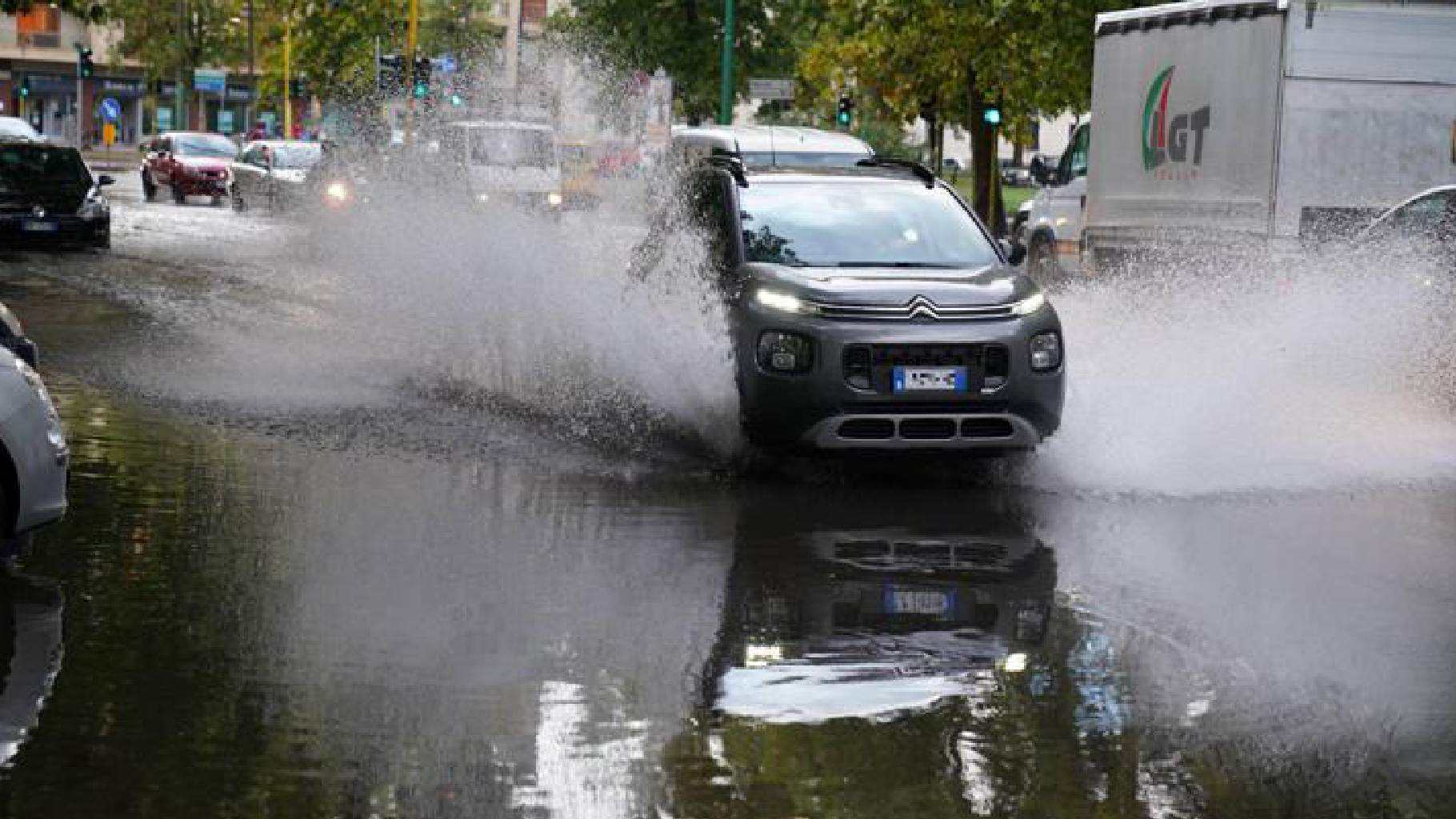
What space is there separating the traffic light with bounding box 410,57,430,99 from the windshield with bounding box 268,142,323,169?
753 centimetres

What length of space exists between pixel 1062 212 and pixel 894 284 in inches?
645

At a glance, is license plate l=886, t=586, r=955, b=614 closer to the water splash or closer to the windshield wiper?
the water splash

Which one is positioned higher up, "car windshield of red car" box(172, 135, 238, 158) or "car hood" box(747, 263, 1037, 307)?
"car hood" box(747, 263, 1037, 307)

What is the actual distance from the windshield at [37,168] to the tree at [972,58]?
12105mm

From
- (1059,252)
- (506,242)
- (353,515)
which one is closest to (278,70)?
(1059,252)

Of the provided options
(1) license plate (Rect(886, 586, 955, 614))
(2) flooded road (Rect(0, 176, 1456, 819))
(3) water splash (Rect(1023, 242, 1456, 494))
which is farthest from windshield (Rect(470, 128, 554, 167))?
(1) license plate (Rect(886, 586, 955, 614))

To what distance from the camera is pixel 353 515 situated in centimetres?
994

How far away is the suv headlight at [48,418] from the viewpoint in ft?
27.1

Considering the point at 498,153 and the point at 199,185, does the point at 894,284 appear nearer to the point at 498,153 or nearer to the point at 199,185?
the point at 498,153

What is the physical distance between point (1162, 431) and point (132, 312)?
38.1 feet

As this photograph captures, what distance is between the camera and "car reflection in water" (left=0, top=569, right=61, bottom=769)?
6.14 meters

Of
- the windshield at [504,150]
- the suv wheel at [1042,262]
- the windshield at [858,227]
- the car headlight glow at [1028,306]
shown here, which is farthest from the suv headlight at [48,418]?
the windshield at [504,150]

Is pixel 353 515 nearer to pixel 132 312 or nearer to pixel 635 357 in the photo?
pixel 635 357

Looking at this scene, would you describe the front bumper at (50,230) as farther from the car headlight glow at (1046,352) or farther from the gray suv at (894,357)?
→ the car headlight glow at (1046,352)
